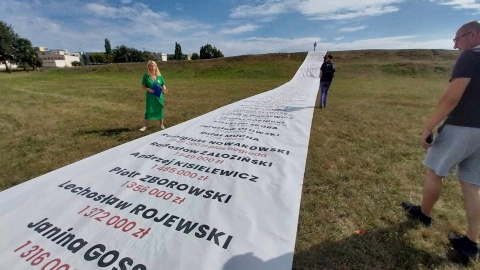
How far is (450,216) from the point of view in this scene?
8.73 ft

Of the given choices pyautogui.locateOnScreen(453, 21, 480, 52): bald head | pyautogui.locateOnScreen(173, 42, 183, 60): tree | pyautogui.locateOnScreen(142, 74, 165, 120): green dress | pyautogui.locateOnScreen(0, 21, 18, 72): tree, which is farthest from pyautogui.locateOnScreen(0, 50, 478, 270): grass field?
pyautogui.locateOnScreen(173, 42, 183, 60): tree

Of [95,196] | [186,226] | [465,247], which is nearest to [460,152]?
[465,247]

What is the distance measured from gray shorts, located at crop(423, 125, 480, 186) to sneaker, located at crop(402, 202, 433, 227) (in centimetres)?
66

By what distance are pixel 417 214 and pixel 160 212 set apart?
262 cm

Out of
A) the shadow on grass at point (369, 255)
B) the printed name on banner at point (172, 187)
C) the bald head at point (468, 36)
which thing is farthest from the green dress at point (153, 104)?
the bald head at point (468, 36)

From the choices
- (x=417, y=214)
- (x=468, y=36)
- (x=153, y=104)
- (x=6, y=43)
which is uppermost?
(x=6, y=43)

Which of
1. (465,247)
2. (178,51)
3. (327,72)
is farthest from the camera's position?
(178,51)

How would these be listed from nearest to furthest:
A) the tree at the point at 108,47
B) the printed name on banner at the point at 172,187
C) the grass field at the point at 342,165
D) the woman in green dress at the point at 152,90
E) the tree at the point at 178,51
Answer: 1. the grass field at the point at 342,165
2. the printed name on banner at the point at 172,187
3. the woman in green dress at the point at 152,90
4. the tree at the point at 178,51
5. the tree at the point at 108,47

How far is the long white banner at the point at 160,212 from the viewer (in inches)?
65.2

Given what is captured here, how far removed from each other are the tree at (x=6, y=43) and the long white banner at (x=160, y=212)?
72.0m

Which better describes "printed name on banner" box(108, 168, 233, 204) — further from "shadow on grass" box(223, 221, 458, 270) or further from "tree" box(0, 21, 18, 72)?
"tree" box(0, 21, 18, 72)

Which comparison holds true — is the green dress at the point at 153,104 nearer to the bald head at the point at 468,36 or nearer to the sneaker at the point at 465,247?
the bald head at the point at 468,36

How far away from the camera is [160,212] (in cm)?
209

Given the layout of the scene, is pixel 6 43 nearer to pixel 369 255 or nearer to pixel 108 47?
pixel 108 47
